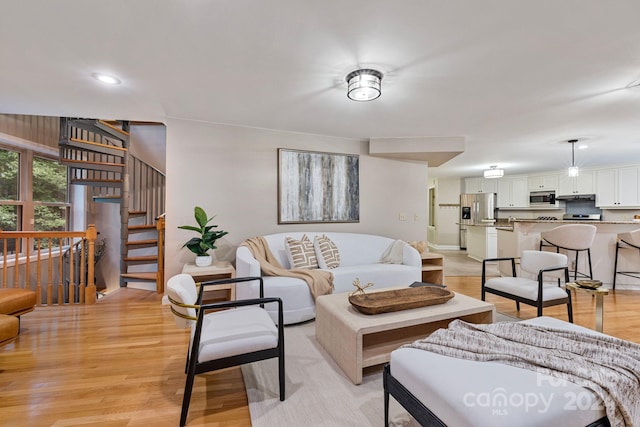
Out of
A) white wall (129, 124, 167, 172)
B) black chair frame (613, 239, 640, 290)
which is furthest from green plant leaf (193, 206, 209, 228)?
black chair frame (613, 239, 640, 290)

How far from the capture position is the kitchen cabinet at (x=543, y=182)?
22.6ft

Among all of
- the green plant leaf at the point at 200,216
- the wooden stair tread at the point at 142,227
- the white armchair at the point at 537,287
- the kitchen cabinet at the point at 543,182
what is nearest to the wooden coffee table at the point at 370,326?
the white armchair at the point at 537,287

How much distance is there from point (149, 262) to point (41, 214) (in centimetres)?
201

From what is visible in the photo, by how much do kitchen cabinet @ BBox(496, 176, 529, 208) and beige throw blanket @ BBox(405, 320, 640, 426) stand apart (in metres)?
7.31

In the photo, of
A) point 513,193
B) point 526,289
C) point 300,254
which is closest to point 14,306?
point 300,254

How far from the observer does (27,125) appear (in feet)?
14.1

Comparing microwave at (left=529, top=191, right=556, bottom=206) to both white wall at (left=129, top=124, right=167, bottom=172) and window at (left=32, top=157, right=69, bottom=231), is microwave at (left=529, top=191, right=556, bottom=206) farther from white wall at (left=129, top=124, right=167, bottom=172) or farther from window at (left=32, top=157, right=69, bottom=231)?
window at (left=32, top=157, right=69, bottom=231)

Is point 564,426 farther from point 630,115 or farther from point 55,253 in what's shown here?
point 55,253

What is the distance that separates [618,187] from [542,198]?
132 centimetres

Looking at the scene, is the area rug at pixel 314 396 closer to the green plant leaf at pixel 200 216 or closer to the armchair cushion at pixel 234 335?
the armchair cushion at pixel 234 335

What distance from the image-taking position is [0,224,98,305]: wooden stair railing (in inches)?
129

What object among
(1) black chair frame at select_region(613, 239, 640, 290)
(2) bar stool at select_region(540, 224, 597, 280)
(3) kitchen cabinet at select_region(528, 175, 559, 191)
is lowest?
(1) black chair frame at select_region(613, 239, 640, 290)

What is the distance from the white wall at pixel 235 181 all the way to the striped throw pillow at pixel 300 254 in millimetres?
563

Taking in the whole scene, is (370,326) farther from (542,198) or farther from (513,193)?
(513,193)
